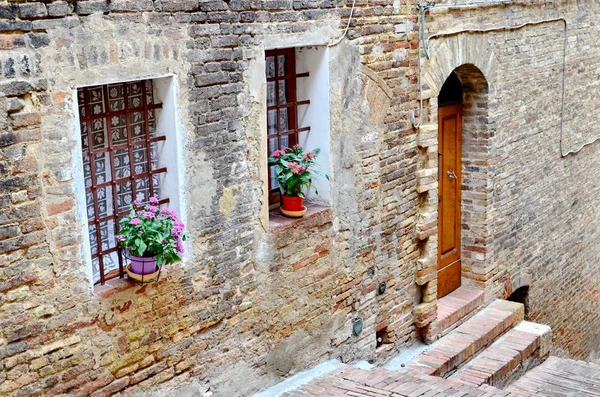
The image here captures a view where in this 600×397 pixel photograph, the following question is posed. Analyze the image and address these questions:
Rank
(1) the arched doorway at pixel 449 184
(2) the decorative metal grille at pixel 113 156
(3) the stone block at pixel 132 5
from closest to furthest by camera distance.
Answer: (3) the stone block at pixel 132 5 → (2) the decorative metal grille at pixel 113 156 → (1) the arched doorway at pixel 449 184

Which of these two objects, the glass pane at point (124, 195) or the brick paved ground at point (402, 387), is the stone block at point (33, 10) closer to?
the glass pane at point (124, 195)

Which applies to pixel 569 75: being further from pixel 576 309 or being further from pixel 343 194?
pixel 343 194

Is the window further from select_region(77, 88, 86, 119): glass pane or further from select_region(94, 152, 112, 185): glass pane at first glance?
select_region(77, 88, 86, 119): glass pane

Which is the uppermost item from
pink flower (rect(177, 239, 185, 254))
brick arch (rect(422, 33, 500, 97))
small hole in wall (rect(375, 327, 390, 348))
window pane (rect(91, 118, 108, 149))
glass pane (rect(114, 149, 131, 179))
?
brick arch (rect(422, 33, 500, 97))

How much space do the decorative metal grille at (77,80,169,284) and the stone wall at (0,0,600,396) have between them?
0.80 ft

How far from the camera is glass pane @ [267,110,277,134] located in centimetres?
625

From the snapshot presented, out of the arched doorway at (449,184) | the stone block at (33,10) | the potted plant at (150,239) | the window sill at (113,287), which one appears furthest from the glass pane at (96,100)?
the arched doorway at (449,184)

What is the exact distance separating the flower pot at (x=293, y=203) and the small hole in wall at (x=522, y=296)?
14.7 feet

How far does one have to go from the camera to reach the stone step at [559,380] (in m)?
7.38

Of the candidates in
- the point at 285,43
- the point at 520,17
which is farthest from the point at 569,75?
the point at 285,43

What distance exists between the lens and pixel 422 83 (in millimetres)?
7363

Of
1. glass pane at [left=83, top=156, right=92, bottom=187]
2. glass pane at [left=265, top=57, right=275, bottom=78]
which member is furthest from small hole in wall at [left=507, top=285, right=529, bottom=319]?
glass pane at [left=83, top=156, right=92, bottom=187]

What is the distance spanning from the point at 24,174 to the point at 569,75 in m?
7.40

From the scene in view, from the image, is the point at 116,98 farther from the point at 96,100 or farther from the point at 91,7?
the point at 91,7
